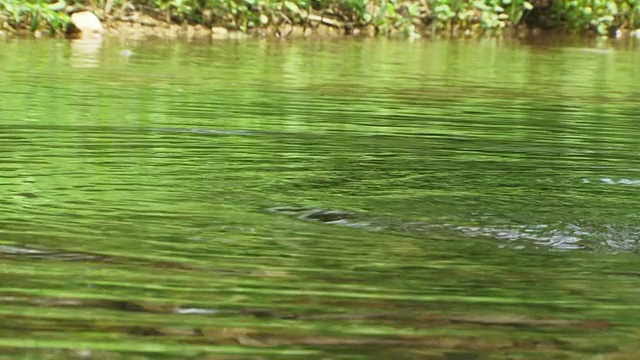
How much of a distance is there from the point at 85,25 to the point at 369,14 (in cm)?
476

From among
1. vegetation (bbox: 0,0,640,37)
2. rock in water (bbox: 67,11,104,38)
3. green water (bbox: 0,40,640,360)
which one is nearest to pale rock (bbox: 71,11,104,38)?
rock in water (bbox: 67,11,104,38)

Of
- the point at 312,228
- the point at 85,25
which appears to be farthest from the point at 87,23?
the point at 312,228

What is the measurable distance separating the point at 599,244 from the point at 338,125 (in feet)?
10.0

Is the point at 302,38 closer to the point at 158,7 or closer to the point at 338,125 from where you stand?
the point at 158,7

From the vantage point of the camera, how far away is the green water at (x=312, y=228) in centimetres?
235

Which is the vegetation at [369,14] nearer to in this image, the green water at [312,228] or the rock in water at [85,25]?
the rock in water at [85,25]

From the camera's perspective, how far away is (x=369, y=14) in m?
18.7

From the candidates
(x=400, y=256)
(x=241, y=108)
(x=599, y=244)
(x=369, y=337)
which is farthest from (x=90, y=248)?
(x=241, y=108)

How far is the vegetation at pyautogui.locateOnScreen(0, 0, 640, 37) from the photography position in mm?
14961

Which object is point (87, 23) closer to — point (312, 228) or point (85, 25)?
point (85, 25)

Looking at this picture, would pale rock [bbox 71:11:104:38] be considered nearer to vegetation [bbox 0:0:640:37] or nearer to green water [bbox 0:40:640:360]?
vegetation [bbox 0:0:640:37]

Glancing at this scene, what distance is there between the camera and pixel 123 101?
23.1 ft

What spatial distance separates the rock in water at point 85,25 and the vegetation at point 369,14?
163 millimetres

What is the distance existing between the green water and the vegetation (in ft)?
24.7
